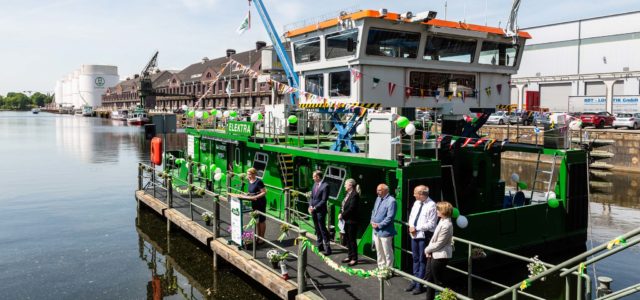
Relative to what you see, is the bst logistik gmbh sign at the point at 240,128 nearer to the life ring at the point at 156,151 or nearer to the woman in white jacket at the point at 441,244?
the life ring at the point at 156,151

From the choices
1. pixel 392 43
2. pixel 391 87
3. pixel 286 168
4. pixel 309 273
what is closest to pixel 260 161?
pixel 286 168

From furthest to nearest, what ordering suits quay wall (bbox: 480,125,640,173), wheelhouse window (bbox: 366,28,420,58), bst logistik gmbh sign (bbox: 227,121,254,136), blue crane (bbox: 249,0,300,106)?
quay wall (bbox: 480,125,640,173) < blue crane (bbox: 249,0,300,106) < bst logistik gmbh sign (bbox: 227,121,254,136) < wheelhouse window (bbox: 366,28,420,58)

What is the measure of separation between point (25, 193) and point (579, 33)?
2328 inches

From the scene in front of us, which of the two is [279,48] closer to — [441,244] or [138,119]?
[441,244]

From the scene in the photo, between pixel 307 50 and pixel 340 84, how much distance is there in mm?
1818

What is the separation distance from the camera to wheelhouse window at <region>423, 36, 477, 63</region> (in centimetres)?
1330

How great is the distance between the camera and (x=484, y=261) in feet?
37.8

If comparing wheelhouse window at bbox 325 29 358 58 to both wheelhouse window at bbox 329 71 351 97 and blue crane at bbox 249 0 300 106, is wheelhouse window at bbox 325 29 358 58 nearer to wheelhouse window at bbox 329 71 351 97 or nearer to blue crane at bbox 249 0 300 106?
wheelhouse window at bbox 329 71 351 97

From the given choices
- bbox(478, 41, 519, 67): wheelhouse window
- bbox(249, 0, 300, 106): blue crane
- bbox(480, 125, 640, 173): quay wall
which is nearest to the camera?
bbox(478, 41, 519, 67): wheelhouse window

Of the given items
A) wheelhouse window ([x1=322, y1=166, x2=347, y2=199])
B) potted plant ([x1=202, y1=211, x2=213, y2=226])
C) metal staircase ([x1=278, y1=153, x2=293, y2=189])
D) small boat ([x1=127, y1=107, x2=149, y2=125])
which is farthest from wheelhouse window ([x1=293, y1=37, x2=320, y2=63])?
small boat ([x1=127, y1=107, x2=149, y2=125])

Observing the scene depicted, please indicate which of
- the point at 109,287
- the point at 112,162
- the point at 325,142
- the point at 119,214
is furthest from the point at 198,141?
the point at 112,162

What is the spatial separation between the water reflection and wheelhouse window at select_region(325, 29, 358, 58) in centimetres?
627

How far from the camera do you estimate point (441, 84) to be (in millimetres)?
13797

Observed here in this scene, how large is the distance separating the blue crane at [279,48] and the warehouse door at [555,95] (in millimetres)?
48355
